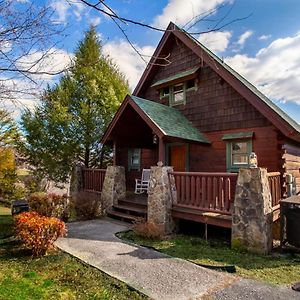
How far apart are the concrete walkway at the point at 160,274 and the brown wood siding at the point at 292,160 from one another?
5098 millimetres

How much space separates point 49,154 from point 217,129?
8620mm

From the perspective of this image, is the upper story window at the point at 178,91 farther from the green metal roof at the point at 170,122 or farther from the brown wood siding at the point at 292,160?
the brown wood siding at the point at 292,160

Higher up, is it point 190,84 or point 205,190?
point 190,84

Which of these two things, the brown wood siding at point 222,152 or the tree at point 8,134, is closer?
the brown wood siding at point 222,152

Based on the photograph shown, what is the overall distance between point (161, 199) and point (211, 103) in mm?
4451

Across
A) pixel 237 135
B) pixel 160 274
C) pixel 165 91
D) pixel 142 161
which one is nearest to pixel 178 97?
pixel 165 91

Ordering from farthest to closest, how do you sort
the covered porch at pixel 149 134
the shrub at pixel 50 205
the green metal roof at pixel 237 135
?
1. the green metal roof at pixel 237 135
2. the shrub at pixel 50 205
3. the covered porch at pixel 149 134

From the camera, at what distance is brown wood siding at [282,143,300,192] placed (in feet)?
27.4

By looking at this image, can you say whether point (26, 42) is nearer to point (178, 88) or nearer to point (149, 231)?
point (149, 231)

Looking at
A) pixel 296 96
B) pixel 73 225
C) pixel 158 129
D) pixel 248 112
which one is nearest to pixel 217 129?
pixel 248 112

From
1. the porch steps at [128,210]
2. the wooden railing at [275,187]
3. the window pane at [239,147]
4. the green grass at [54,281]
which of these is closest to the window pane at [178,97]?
the window pane at [239,147]

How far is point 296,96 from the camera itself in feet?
70.3

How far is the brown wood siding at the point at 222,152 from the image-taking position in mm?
8320

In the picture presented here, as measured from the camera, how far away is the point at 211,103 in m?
9.96
